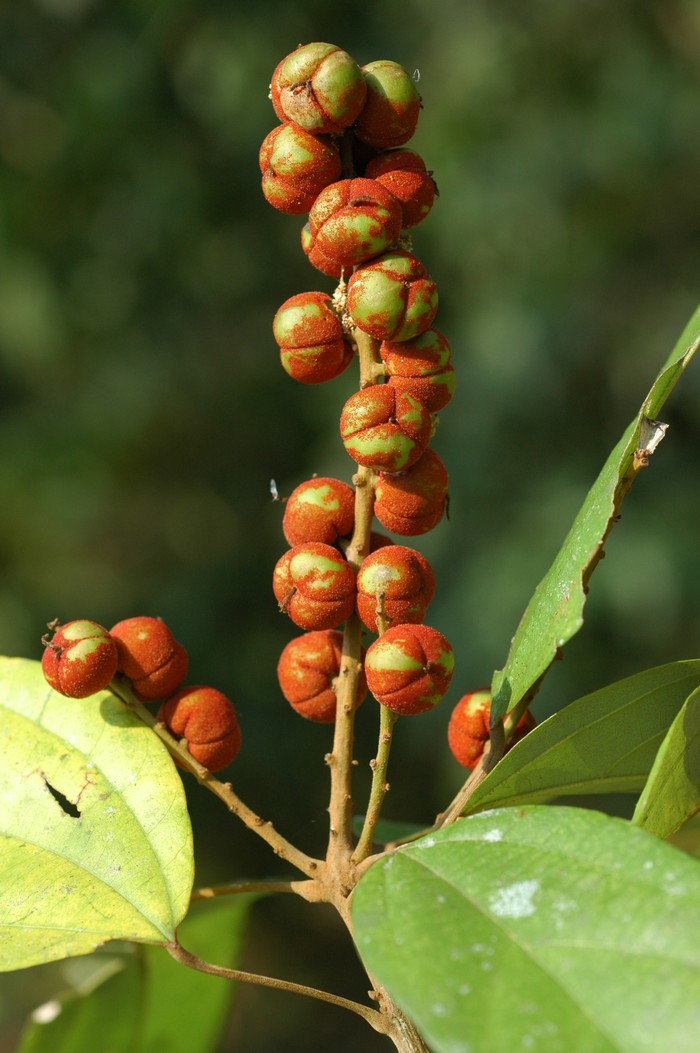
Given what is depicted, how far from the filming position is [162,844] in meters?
0.81

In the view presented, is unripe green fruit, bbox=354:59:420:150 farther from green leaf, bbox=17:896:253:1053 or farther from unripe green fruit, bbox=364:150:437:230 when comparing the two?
green leaf, bbox=17:896:253:1053

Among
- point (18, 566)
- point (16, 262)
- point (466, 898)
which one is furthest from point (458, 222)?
point (466, 898)

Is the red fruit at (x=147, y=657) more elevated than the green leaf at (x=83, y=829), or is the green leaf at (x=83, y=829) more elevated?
the red fruit at (x=147, y=657)

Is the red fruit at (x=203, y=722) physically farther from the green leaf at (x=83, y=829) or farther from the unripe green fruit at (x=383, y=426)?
the unripe green fruit at (x=383, y=426)

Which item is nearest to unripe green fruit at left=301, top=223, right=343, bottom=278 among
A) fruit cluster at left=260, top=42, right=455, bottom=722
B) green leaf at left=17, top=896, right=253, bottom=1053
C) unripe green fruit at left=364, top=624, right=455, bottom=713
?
fruit cluster at left=260, top=42, right=455, bottom=722

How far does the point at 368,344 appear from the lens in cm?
79

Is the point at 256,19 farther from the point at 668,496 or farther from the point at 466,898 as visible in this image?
the point at 466,898

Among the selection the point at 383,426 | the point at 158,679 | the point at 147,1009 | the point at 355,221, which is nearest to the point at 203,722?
the point at 158,679

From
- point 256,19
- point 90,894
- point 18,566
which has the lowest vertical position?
point 18,566

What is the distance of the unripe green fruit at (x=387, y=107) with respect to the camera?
30.2 inches

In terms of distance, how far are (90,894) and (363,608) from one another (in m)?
0.28

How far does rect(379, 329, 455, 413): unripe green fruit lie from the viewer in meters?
0.76

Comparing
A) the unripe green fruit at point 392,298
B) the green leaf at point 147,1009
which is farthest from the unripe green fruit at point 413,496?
the green leaf at point 147,1009

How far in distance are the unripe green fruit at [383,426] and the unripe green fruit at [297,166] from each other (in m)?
0.15
